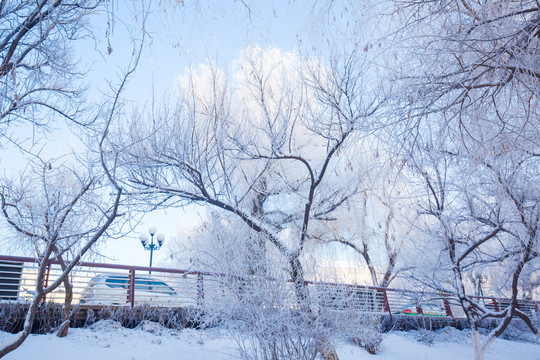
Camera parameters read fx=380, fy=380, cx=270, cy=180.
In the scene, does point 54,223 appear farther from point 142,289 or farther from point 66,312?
point 142,289

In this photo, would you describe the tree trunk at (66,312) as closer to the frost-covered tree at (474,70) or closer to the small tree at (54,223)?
the small tree at (54,223)

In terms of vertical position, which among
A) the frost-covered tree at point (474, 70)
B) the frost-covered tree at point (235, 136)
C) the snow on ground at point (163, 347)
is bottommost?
the snow on ground at point (163, 347)

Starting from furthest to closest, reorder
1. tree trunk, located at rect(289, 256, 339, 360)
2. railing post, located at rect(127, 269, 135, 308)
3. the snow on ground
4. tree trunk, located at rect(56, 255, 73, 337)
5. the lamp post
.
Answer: the lamp post < railing post, located at rect(127, 269, 135, 308) < tree trunk, located at rect(56, 255, 73, 337) < the snow on ground < tree trunk, located at rect(289, 256, 339, 360)

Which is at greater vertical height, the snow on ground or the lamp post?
the lamp post

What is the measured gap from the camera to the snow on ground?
597 centimetres

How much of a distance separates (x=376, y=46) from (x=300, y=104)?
413 cm

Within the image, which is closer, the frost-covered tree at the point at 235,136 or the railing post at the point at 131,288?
the frost-covered tree at the point at 235,136

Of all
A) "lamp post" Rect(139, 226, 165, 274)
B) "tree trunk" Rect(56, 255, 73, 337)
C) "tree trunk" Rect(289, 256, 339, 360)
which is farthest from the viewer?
"lamp post" Rect(139, 226, 165, 274)

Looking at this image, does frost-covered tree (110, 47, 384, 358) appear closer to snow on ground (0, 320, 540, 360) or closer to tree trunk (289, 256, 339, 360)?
tree trunk (289, 256, 339, 360)

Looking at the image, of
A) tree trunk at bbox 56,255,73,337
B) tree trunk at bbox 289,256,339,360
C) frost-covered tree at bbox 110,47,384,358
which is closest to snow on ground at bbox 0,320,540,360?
tree trunk at bbox 56,255,73,337

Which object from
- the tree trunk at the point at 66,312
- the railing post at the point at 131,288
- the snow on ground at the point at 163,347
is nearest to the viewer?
the snow on ground at the point at 163,347

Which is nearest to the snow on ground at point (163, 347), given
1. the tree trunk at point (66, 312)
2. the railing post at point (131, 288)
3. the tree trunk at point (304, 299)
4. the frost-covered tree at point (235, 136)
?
the tree trunk at point (66, 312)

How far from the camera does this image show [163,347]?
700cm

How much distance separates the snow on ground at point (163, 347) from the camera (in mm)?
5973
